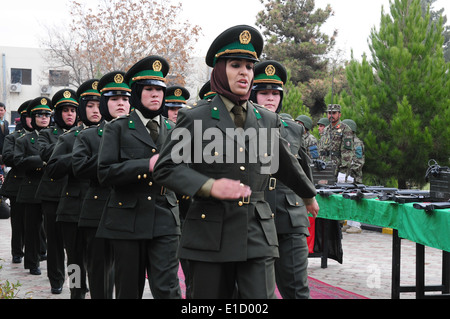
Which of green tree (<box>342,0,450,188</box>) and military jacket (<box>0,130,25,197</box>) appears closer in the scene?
military jacket (<box>0,130,25,197</box>)

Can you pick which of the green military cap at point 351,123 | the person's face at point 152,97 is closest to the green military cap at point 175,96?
the person's face at point 152,97

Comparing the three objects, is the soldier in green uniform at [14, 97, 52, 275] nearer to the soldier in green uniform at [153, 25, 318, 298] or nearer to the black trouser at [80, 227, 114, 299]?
the black trouser at [80, 227, 114, 299]

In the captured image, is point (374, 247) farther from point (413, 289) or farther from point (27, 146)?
point (27, 146)

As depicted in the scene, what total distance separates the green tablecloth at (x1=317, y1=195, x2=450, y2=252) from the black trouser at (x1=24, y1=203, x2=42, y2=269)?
4.14 metres

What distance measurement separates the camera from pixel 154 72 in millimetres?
5656

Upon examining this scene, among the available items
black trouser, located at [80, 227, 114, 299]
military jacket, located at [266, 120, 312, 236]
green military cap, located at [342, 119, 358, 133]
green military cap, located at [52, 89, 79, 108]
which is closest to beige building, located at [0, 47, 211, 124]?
green military cap, located at [342, 119, 358, 133]

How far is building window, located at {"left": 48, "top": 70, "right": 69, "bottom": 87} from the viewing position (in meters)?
45.8

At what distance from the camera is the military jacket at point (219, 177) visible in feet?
12.1

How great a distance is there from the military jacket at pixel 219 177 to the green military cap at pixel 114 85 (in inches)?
101

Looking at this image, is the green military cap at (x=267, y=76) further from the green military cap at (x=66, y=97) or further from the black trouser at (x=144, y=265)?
the green military cap at (x=66, y=97)

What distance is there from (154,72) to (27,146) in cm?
452

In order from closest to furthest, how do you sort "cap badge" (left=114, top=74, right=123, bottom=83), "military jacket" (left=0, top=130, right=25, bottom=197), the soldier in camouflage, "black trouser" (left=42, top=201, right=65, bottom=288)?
"cap badge" (left=114, top=74, right=123, bottom=83), "black trouser" (left=42, top=201, right=65, bottom=288), "military jacket" (left=0, top=130, right=25, bottom=197), the soldier in camouflage

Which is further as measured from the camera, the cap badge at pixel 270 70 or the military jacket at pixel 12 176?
the military jacket at pixel 12 176

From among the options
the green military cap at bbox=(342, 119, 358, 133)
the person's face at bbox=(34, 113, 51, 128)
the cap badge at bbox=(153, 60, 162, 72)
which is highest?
the cap badge at bbox=(153, 60, 162, 72)
